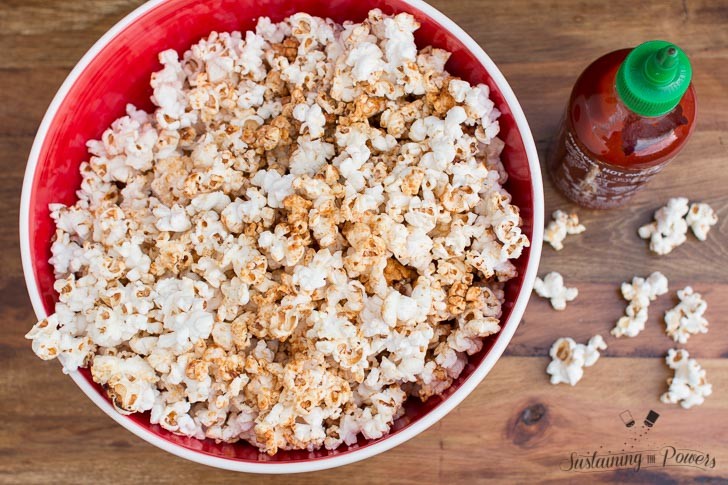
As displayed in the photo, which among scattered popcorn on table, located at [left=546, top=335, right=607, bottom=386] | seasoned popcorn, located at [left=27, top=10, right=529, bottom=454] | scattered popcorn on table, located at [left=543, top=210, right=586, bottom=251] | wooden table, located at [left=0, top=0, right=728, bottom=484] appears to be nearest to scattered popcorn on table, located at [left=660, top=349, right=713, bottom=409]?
wooden table, located at [left=0, top=0, right=728, bottom=484]

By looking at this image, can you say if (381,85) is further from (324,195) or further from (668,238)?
(668,238)

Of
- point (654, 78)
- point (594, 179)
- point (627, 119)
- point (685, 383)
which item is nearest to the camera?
point (654, 78)

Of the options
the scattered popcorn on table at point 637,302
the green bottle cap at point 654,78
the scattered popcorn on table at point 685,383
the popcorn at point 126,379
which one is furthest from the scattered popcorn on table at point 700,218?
the popcorn at point 126,379

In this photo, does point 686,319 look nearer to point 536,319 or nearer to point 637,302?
point 637,302

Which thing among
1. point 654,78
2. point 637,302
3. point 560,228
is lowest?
point 637,302

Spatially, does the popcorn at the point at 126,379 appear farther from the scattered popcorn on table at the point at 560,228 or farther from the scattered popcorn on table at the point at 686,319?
the scattered popcorn on table at the point at 686,319

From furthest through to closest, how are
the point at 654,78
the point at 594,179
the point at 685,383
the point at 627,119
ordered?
1. the point at 685,383
2. the point at 594,179
3. the point at 627,119
4. the point at 654,78

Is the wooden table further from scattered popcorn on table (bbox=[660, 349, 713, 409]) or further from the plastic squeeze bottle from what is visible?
the plastic squeeze bottle

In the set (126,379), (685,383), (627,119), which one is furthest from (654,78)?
(126,379)
